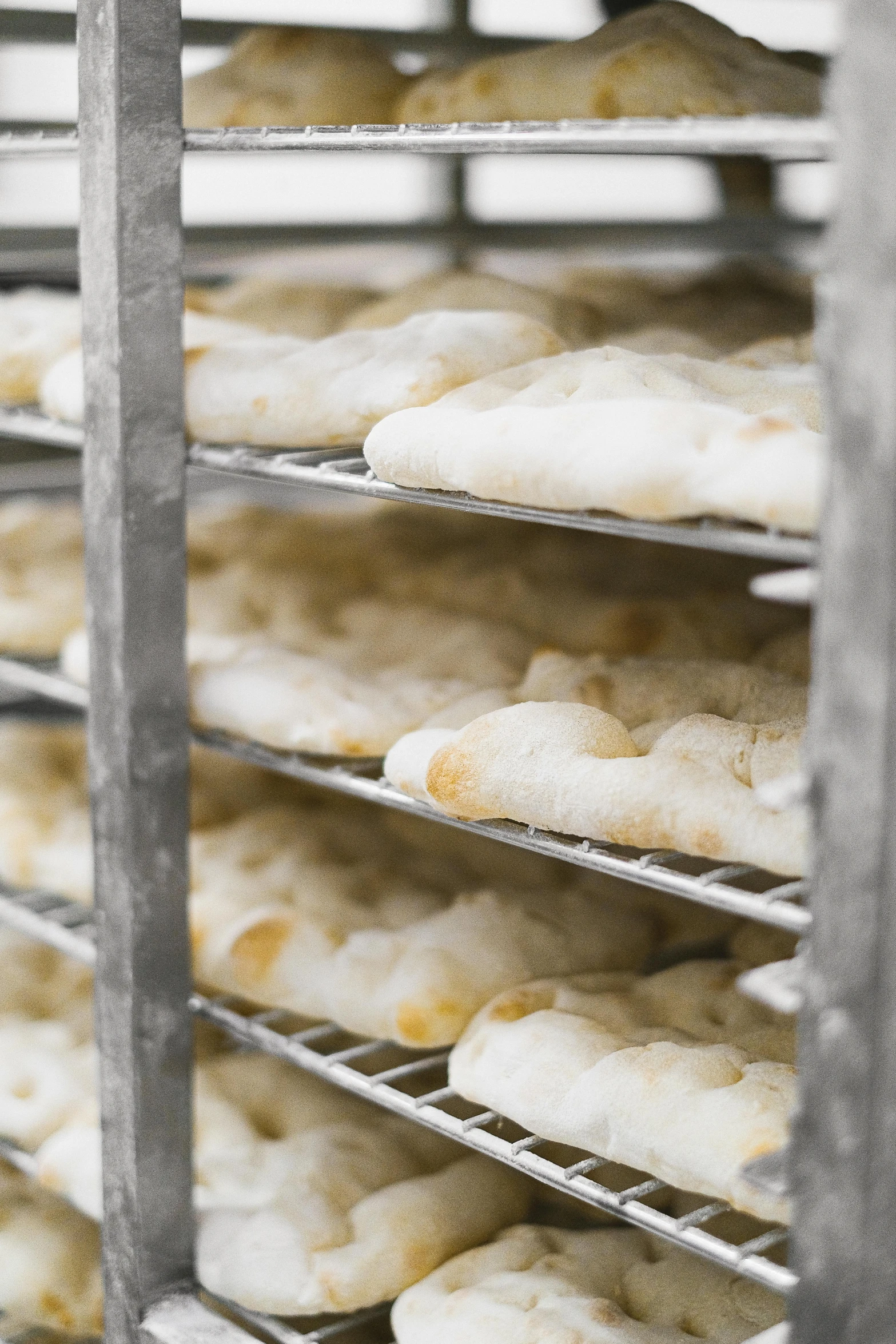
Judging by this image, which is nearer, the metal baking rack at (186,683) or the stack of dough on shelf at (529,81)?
the metal baking rack at (186,683)

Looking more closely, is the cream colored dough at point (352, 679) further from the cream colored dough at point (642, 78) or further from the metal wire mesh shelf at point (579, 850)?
the cream colored dough at point (642, 78)

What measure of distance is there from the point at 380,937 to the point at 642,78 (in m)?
1.05

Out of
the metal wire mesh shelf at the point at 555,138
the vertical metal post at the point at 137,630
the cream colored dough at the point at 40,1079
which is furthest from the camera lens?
the cream colored dough at the point at 40,1079

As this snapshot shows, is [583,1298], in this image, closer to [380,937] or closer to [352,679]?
[380,937]

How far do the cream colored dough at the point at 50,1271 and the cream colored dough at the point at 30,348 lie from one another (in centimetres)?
115

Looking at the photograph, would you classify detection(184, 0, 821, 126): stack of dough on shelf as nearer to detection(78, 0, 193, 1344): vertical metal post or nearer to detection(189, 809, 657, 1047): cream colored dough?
detection(78, 0, 193, 1344): vertical metal post

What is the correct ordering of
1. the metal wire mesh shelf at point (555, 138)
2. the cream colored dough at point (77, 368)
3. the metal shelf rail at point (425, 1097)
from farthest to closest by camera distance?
the cream colored dough at point (77, 368)
the metal shelf rail at point (425, 1097)
the metal wire mesh shelf at point (555, 138)

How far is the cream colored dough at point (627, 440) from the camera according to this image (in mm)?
1193

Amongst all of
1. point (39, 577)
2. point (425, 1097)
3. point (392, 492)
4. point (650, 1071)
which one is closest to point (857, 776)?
point (650, 1071)

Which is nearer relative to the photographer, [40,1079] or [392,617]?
[40,1079]

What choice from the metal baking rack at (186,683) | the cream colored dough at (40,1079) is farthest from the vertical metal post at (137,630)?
the cream colored dough at (40,1079)

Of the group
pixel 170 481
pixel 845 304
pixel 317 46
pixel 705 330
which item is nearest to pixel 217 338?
pixel 170 481

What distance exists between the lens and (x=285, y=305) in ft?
7.66

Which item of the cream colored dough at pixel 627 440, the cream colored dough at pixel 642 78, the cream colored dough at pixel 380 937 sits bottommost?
the cream colored dough at pixel 380 937
